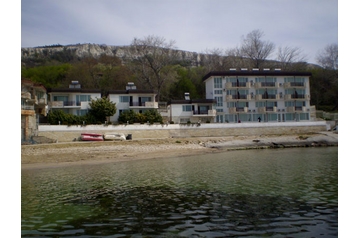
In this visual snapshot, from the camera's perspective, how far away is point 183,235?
30.7 feet

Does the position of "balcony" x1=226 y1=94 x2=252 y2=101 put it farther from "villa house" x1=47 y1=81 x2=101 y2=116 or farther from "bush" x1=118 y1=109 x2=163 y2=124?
"villa house" x1=47 y1=81 x2=101 y2=116

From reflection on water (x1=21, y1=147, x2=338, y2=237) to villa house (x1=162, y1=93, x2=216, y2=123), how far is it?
34499 mm

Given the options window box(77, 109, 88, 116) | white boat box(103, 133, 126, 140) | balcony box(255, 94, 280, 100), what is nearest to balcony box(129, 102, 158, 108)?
window box(77, 109, 88, 116)

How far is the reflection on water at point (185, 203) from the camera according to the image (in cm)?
991

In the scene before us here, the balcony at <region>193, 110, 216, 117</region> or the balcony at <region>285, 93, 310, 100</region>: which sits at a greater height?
the balcony at <region>285, 93, 310, 100</region>

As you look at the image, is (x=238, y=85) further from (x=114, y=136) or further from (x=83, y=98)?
(x=83, y=98)

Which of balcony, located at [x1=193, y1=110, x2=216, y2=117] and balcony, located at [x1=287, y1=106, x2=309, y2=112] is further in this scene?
balcony, located at [x1=287, y1=106, x2=309, y2=112]

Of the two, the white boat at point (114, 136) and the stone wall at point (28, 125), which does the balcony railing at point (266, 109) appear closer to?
the white boat at point (114, 136)

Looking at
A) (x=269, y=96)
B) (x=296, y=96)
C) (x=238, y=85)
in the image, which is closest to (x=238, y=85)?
(x=238, y=85)

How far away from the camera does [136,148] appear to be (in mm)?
37250

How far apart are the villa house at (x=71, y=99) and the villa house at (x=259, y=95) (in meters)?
23.9

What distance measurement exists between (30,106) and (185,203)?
3617 centimetres

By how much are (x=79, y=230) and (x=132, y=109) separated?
4423 centimetres

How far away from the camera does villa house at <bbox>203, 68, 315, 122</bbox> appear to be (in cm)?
5919
